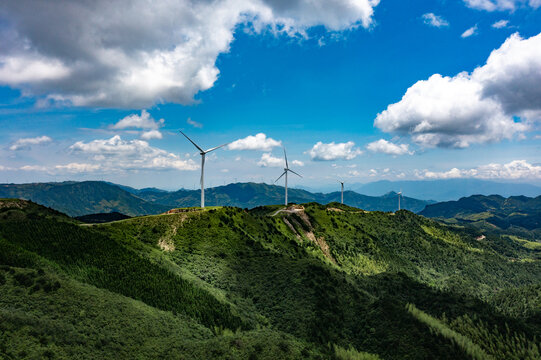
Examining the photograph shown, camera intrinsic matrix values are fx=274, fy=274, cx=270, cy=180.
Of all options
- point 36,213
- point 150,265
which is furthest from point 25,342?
point 36,213

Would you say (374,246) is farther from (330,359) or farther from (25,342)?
(25,342)

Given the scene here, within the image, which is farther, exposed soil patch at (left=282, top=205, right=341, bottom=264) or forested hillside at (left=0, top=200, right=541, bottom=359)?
exposed soil patch at (left=282, top=205, right=341, bottom=264)

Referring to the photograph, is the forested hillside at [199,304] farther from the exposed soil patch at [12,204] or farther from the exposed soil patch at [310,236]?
the exposed soil patch at [310,236]

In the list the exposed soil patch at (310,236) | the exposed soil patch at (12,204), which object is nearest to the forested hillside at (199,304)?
the exposed soil patch at (12,204)

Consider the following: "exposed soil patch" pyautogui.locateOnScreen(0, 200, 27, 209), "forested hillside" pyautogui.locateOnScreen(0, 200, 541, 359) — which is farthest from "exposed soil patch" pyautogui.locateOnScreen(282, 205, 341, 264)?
"exposed soil patch" pyautogui.locateOnScreen(0, 200, 27, 209)

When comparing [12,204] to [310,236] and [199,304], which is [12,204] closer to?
[199,304]

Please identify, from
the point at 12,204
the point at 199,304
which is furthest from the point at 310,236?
the point at 12,204

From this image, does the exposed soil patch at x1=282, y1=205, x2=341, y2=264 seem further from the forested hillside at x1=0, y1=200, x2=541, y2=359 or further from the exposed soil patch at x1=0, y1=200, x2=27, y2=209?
the exposed soil patch at x1=0, y1=200, x2=27, y2=209

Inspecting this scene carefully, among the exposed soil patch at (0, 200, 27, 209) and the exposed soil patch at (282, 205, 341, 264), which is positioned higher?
the exposed soil patch at (0, 200, 27, 209)
